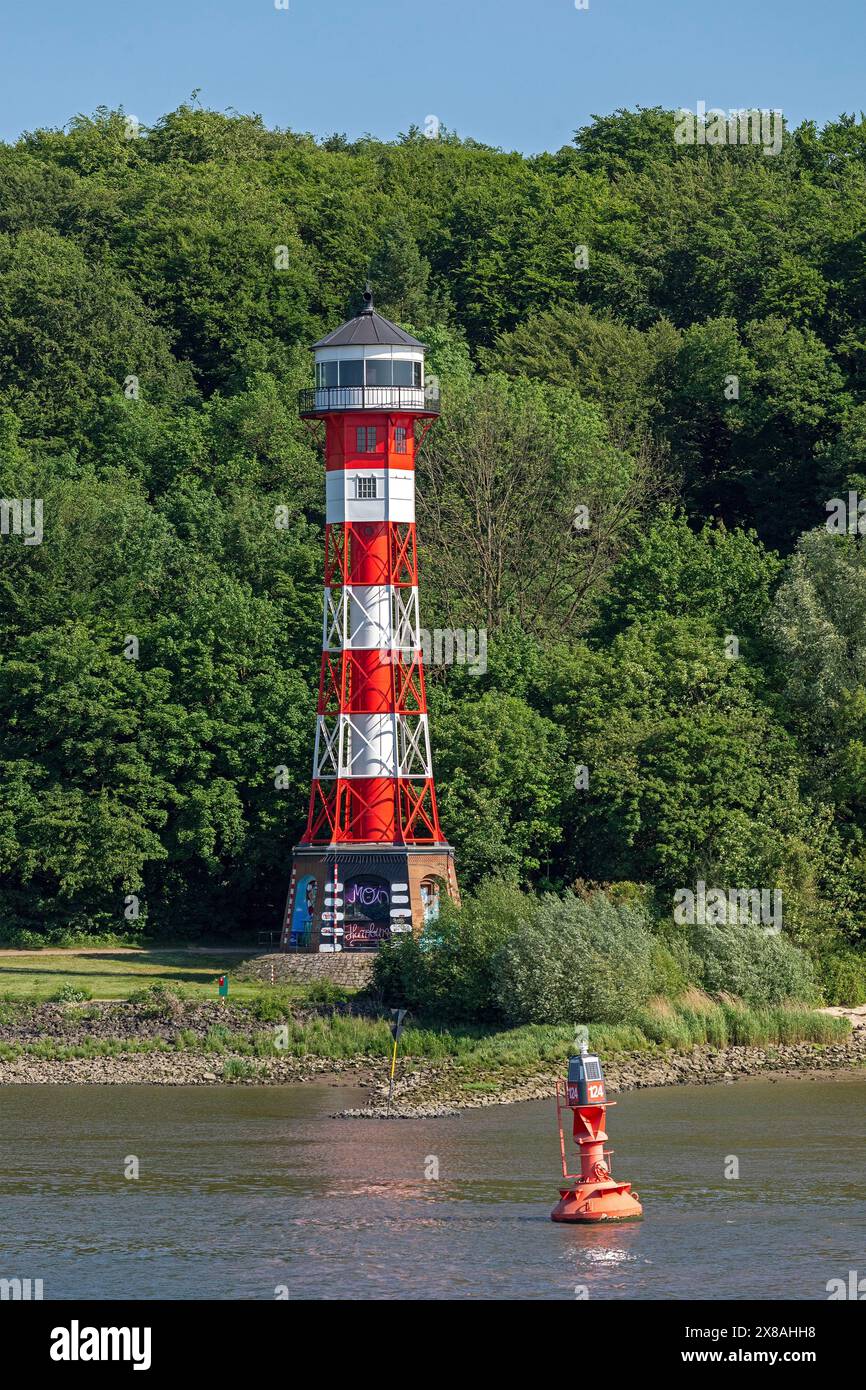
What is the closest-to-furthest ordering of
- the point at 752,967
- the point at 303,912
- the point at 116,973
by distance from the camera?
the point at 752,967 → the point at 116,973 → the point at 303,912

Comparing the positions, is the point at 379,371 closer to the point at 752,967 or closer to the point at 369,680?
the point at 369,680

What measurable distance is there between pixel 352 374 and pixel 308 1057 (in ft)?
70.4

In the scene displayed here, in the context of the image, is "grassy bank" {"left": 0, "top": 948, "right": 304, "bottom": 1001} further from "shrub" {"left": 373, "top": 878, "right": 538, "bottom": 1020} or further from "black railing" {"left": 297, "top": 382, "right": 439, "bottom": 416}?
"black railing" {"left": 297, "top": 382, "right": 439, "bottom": 416}

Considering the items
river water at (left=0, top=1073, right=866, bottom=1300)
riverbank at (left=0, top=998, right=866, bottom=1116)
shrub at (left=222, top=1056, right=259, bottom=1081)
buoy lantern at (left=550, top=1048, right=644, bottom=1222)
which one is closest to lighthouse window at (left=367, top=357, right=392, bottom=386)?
riverbank at (left=0, top=998, right=866, bottom=1116)

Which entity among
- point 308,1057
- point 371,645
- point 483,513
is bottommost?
point 308,1057

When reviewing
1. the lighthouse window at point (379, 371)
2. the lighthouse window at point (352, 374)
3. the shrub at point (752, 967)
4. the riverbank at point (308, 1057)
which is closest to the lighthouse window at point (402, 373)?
the lighthouse window at point (379, 371)

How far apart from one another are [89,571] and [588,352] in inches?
1066

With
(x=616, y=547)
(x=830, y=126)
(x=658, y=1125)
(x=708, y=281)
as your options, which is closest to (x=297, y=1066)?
(x=658, y=1125)

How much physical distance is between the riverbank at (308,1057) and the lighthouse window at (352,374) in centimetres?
1900

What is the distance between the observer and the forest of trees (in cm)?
7444

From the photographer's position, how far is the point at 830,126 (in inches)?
4852

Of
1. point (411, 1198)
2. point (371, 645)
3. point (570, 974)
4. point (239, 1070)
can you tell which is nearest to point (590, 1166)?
point (411, 1198)

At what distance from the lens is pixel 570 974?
6106 centimetres

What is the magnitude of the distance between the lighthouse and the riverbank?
6628mm
